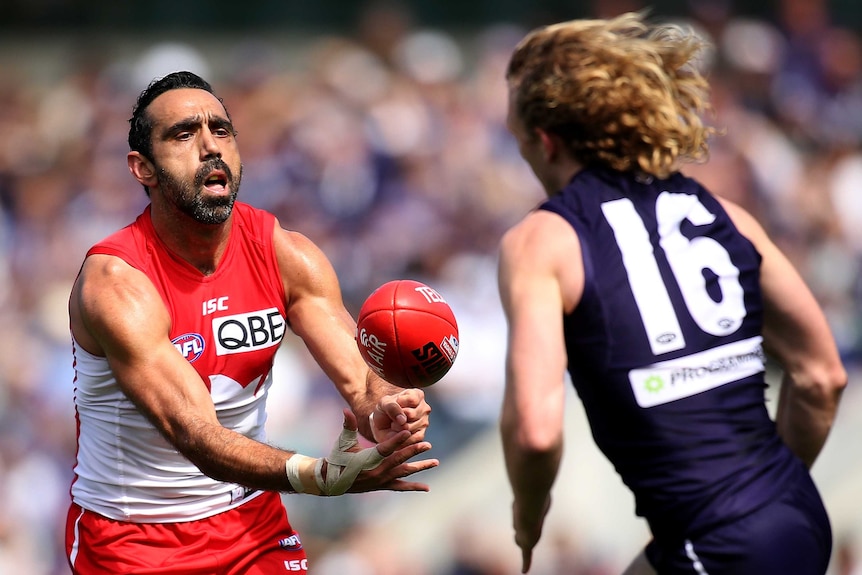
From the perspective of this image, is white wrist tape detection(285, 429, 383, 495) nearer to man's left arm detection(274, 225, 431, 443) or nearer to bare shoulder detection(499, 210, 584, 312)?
man's left arm detection(274, 225, 431, 443)

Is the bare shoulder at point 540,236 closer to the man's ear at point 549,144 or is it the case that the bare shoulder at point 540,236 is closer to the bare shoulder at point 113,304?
the man's ear at point 549,144

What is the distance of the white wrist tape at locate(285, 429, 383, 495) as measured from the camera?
3.62 metres

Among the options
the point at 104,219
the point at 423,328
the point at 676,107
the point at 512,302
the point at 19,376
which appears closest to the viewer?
the point at 512,302

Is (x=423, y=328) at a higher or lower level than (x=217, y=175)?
lower

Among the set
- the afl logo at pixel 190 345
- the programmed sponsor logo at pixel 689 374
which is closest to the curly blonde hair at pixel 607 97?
the programmed sponsor logo at pixel 689 374

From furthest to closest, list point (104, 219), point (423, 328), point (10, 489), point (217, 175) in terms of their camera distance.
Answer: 1. point (104, 219)
2. point (10, 489)
3. point (217, 175)
4. point (423, 328)

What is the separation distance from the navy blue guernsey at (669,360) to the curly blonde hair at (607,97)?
0.49 ft

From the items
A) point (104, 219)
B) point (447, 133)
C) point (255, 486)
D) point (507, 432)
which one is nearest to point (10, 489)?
point (104, 219)

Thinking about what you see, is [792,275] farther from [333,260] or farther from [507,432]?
[333,260]

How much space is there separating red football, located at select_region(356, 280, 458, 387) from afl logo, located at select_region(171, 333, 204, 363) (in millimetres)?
592

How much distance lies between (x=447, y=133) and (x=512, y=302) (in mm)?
8403

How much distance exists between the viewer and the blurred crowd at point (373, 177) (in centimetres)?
930

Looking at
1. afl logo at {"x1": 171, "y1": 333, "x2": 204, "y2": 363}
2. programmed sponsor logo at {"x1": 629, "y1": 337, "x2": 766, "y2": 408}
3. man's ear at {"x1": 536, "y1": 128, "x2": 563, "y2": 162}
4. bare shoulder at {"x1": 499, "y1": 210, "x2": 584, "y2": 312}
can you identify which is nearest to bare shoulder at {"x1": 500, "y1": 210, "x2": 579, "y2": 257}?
bare shoulder at {"x1": 499, "y1": 210, "x2": 584, "y2": 312}

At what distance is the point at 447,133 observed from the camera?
37.7ft
